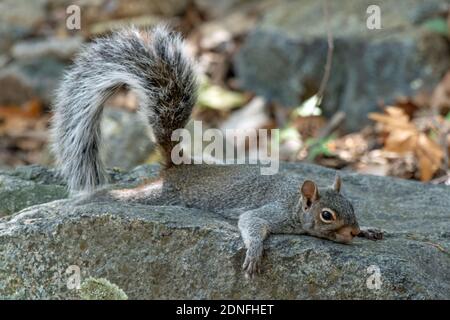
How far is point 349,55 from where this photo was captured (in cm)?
751

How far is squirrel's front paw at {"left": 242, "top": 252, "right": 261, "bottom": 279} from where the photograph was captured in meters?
3.18

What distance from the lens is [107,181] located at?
171 inches

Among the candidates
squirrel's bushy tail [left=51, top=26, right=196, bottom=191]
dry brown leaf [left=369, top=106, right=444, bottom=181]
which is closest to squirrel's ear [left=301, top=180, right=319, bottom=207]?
squirrel's bushy tail [left=51, top=26, right=196, bottom=191]

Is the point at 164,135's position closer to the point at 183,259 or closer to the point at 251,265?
the point at 183,259

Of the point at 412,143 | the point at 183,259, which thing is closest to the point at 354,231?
the point at 183,259

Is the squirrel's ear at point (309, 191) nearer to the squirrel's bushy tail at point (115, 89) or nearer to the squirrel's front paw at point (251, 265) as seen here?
the squirrel's front paw at point (251, 265)

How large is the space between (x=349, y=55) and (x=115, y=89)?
396 centimetres

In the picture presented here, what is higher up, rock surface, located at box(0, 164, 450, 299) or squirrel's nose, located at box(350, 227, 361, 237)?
squirrel's nose, located at box(350, 227, 361, 237)

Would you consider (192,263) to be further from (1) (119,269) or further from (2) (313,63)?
(2) (313,63)

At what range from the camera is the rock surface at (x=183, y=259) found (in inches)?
124

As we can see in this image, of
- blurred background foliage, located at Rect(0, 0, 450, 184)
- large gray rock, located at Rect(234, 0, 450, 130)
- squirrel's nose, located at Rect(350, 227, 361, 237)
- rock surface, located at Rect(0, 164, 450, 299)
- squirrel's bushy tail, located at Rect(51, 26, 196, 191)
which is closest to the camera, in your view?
rock surface, located at Rect(0, 164, 450, 299)

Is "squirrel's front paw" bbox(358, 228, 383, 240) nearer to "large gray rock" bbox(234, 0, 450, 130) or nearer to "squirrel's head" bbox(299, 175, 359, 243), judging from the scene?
"squirrel's head" bbox(299, 175, 359, 243)

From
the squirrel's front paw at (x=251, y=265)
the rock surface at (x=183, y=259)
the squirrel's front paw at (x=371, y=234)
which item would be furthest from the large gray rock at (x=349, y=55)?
the squirrel's front paw at (x=251, y=265)

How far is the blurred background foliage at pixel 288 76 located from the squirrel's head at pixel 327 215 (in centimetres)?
215
